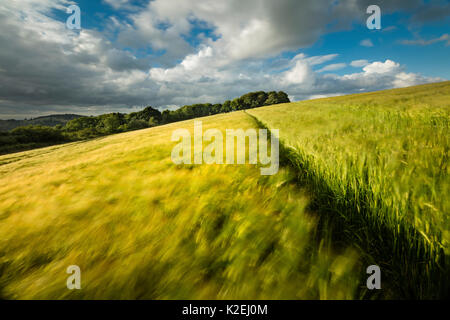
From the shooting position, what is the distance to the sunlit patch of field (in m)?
1.07

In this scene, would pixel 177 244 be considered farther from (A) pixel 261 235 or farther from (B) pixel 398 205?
(B) pixel 398 205

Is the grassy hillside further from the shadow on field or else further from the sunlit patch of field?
the sunlit patch of field

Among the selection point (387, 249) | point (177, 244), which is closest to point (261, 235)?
point (177, 244)

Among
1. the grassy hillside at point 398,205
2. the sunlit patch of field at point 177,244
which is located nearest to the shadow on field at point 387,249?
the grassy hillside at point 398,205

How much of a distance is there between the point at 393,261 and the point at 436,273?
0.55 ft

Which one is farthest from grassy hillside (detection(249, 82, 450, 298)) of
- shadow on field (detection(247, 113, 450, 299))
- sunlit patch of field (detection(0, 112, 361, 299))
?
sunlit patch of field (detection(0, 112, 361, 299))

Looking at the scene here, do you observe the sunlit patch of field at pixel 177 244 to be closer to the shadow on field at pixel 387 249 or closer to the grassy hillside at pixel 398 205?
the shadow on field at pixel 387 249

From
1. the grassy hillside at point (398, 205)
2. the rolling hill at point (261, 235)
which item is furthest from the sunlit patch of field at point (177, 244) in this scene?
the grassy hillside at point (398, 205)

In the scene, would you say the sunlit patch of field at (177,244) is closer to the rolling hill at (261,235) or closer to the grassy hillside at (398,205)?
the rolling hill at (261,235)

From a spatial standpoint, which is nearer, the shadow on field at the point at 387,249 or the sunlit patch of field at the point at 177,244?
the shadow on field at the point at 387,249

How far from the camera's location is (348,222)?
150cm

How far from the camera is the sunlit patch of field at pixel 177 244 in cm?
107

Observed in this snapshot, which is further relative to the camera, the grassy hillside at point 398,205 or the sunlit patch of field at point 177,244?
the sunlit patch of field at point 177,244
